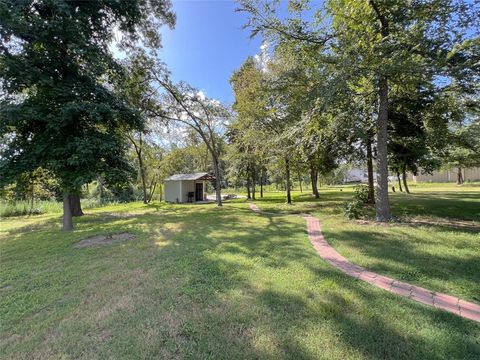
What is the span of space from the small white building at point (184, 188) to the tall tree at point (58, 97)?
1287cm

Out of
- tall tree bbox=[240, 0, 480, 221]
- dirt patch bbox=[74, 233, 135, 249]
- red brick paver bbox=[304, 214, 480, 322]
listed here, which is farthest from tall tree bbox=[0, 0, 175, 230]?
red brick paver bbox=[304, 214, 480, 322]

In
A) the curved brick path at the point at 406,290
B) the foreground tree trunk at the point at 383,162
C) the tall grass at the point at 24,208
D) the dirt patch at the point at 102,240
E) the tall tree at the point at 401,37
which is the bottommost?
the curved brick path at the point at 406,290

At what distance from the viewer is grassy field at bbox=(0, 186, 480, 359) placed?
2.35 meters

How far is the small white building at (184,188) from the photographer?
21453 mm

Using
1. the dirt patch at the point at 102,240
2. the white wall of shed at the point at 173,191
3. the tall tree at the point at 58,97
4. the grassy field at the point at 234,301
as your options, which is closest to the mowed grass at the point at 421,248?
the grassy field at the point at 234,301

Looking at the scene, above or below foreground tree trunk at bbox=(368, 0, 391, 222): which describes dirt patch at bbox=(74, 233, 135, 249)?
below

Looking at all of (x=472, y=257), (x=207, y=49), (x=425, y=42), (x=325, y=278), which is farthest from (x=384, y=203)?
(x=207, y=49)

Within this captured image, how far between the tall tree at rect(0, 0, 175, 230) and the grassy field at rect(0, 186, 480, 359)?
104 inches

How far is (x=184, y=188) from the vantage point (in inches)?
851

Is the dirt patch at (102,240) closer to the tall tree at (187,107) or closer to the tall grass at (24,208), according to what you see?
the tall tree at (187,107)

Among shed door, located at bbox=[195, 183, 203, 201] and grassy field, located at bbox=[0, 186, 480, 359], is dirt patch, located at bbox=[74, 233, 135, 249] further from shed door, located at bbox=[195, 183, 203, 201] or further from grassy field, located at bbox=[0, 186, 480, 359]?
shed door, located at bbox=[195, 183, 203, 201]

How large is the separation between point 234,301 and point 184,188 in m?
19.1

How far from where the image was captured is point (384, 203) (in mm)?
8016

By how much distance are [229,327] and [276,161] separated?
13.1m
